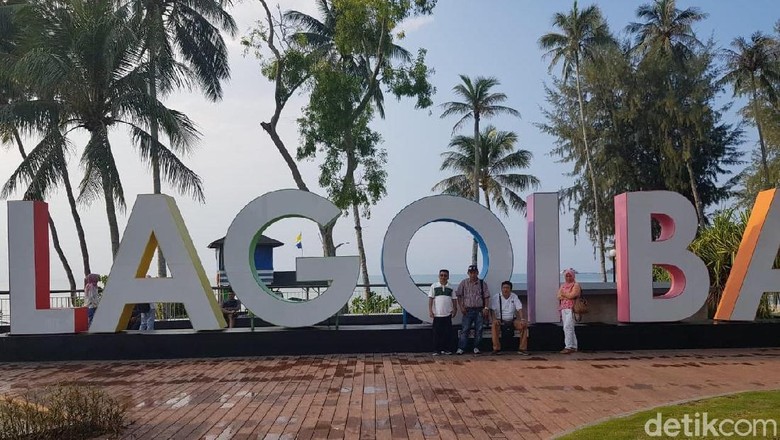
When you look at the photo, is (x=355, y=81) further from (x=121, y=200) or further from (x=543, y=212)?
(x=543, y=212)

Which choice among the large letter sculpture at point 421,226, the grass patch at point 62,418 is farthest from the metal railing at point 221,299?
the grass patch at point 62,418

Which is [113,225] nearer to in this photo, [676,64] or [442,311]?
[442,311]

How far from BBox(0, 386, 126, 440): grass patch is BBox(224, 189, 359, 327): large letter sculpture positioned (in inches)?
232

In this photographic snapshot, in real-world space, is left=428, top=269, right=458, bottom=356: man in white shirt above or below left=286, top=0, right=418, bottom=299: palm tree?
below

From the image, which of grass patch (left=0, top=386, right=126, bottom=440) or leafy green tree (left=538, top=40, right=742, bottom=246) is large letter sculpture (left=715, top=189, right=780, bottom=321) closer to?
grass patch (left=0, top=386, right=126, bottom=440)

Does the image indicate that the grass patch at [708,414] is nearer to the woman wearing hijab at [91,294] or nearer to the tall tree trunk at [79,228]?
the woman wearing hijab at [91,294]

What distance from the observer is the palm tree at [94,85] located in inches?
826

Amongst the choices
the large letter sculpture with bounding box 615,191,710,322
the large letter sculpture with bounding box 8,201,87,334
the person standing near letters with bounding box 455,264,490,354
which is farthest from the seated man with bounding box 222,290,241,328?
the large letter sculpture with bounding box 615,191,710,322

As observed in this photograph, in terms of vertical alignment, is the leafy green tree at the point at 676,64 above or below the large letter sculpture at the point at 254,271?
above

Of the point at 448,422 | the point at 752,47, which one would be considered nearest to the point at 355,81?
the point at 448,422

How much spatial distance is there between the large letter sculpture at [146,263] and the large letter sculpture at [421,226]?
3.60 meters

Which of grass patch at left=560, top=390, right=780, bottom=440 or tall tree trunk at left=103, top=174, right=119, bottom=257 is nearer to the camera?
grass patch at left=560, top=390, right=780, bottom=440

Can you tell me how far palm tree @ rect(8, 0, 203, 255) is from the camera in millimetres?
20969

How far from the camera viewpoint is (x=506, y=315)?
13531 millimetres
